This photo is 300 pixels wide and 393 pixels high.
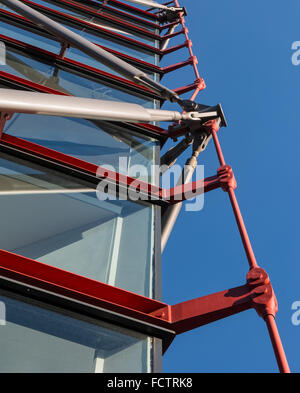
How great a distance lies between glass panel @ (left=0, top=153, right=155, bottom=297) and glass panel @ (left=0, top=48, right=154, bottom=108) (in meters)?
2.59

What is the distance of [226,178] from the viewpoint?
4.90 m

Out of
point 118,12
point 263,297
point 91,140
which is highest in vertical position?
point 118,12

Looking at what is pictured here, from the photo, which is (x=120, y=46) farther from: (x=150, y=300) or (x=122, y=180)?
(x=150, y=300)

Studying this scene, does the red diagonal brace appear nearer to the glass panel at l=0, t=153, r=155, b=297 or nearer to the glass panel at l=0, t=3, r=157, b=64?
the glass panel at l=0, t=153, r=155, b=297

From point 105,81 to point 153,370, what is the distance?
5.79 meters

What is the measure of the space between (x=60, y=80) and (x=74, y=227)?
358 centimetres

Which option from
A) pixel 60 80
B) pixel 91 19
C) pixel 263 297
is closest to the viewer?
pixel 263 297

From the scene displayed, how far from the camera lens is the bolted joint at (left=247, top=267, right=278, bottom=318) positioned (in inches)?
124

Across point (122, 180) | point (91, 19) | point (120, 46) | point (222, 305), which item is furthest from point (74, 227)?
point (91, 19)

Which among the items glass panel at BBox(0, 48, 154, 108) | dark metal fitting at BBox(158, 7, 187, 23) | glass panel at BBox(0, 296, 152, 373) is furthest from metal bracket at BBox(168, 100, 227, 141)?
dark metal fitting at BBox(158, 7, 187, 23)

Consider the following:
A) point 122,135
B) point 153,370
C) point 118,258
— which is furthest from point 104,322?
point 122,135

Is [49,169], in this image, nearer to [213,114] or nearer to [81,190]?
[81,190]

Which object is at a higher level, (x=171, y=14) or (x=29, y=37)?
(x=171, y=14)

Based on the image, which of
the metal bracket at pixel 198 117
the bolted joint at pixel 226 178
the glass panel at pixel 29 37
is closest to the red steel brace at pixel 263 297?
the bolted joint at pixel 226 178
